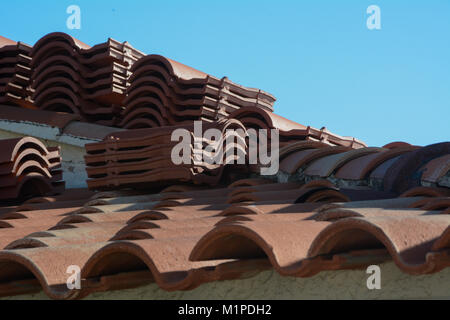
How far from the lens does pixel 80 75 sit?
32.8 ft

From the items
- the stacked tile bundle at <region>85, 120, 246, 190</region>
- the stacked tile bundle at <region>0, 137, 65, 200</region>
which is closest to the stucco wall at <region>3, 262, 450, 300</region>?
the stacked tile bundle at <region>85, 120, 246, 190</region>

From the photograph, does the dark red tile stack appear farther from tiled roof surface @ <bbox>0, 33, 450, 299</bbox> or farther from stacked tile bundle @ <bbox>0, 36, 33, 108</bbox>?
stacked tile bundle @ <bbox>0, 36, 33, 108</bbox>

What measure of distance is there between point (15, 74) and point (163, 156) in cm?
594

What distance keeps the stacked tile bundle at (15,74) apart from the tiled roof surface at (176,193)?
28 mm

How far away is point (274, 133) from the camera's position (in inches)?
293

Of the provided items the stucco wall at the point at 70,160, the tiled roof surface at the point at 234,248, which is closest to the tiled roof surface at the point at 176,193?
the tiled roof surface at the point at 234,248

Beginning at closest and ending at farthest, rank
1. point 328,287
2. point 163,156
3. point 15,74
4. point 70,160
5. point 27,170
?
1. point 328,287
2. point 163,156
3. point 27,170
4. point 70,160
5. point 15,74

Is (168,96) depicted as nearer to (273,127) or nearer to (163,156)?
(273,127)

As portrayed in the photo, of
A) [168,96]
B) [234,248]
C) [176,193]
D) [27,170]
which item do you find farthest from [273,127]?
[234,248]

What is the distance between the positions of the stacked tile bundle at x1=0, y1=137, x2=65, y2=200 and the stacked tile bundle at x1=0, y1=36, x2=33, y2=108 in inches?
144

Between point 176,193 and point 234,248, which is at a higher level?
point 176,193

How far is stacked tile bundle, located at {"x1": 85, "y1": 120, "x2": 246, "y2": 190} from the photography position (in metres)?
5.90
